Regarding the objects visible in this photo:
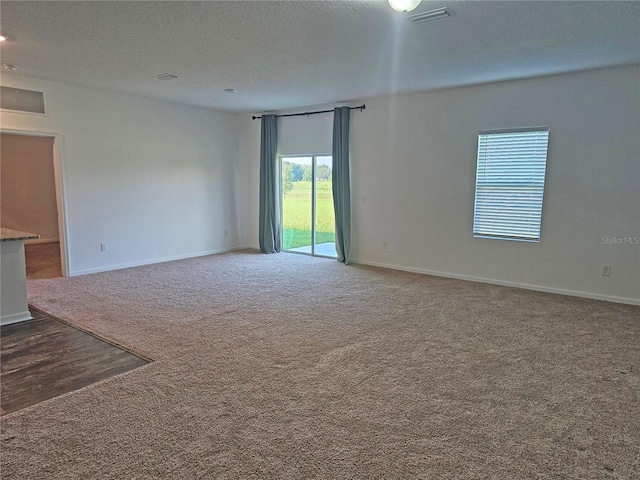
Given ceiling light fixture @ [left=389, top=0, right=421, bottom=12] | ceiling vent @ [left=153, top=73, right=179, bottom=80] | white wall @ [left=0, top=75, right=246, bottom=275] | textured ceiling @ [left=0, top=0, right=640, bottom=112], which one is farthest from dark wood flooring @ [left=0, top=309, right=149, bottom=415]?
ceiling light fixture @ [left=389, top=0, right=421, bottom=12]

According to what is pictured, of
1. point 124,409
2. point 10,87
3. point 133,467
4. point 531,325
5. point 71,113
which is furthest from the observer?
point 71,113

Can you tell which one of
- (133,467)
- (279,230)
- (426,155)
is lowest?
(133,467)

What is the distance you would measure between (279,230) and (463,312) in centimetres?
432

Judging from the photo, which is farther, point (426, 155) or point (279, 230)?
point (279, 230)

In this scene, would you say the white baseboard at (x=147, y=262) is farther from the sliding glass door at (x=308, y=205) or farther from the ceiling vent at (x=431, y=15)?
the ceiling vent at (x=431, y=15)

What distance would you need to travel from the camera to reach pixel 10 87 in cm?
501

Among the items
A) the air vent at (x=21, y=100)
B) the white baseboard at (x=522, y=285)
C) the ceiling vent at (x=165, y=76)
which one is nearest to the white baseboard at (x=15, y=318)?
the air vent at (x=21, y=100)

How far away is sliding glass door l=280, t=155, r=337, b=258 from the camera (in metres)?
7.08

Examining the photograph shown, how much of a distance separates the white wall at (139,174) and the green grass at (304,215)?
1.09 m

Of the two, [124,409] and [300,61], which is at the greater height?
[300,61]

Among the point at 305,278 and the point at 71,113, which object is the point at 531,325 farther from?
the point at 71,113

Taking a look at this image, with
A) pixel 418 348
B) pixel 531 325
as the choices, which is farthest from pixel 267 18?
A: pixel 531 325

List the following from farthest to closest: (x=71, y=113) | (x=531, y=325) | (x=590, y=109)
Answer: (x=71, y=113) < (x=590, y=109) < (x=531, y=325)

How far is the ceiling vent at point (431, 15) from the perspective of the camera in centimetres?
295
